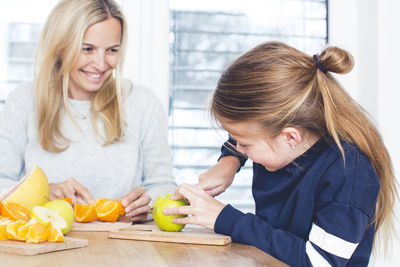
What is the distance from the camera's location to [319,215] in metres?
1.02

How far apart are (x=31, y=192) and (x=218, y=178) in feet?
1.58

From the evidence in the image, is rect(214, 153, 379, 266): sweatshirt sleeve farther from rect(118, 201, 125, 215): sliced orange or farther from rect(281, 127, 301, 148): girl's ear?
rect(118, 201, 125, 215): sliced orange

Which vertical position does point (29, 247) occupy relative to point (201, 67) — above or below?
below

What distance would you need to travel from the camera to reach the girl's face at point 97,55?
167 centimetres

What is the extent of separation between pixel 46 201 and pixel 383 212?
808mm

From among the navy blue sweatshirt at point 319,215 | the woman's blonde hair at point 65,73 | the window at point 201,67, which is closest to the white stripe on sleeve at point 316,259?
the navy blue sweatshirt at point 319,215

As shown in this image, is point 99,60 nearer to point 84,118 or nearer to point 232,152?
point 84,118

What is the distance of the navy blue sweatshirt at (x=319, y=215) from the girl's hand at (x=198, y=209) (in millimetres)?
22

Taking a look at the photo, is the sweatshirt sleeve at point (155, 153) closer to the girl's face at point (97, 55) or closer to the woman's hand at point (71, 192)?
the girl's face at point (97, 55)

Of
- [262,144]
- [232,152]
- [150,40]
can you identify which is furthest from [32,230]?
[150,40]

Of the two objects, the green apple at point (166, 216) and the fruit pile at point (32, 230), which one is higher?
the fruit pile at point (32, 230)

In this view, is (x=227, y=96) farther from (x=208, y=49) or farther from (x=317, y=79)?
(x=208, y=49)

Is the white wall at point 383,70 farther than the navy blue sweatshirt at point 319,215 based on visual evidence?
Yes

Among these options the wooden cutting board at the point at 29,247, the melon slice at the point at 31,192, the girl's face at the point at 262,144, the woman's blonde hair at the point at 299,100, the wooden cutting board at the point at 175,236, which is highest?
the woman's blonde hair at the point at 299,100
